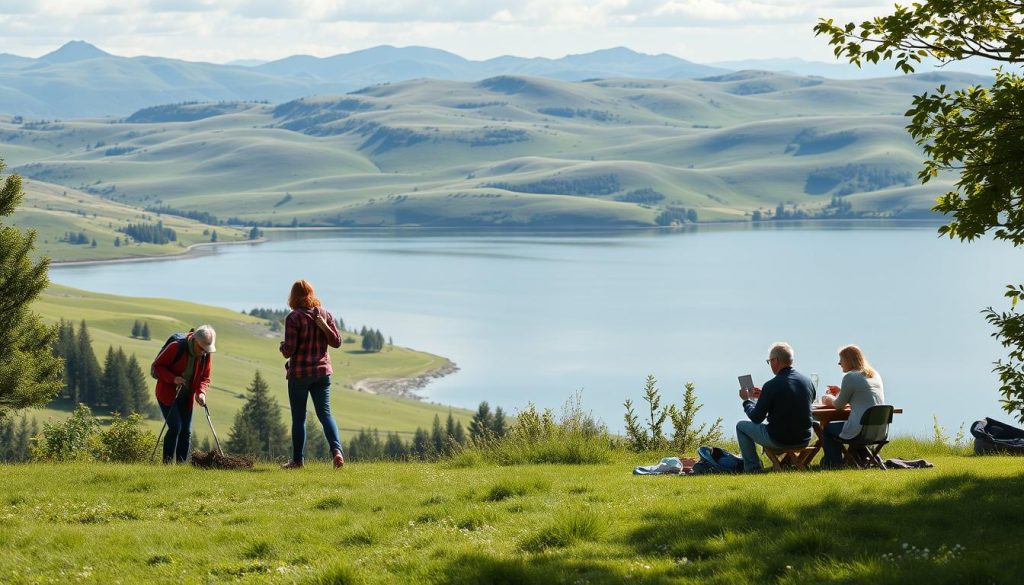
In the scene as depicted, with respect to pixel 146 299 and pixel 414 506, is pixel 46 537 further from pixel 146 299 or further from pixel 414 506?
pixel 146 299

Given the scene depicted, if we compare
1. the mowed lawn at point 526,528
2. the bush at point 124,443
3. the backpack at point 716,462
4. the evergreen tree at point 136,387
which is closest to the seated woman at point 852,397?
the mowed lawn at point 526,528

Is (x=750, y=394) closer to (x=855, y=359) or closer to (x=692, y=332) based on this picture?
(x=855, y=359)

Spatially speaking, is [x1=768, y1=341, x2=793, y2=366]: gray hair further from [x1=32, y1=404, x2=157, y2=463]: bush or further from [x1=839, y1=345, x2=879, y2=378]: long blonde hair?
[x1=32, y1=404, x2=157, y2=463]: bush

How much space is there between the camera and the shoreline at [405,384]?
13462cm

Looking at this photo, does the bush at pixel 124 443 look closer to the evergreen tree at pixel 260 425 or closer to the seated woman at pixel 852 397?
the seated woman at pixel 852 397

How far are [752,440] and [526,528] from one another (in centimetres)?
438

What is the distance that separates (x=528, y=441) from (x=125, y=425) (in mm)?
7209

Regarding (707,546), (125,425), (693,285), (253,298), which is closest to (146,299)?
(253,298)

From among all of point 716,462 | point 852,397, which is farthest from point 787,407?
point 716,462

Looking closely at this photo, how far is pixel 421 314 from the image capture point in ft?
580

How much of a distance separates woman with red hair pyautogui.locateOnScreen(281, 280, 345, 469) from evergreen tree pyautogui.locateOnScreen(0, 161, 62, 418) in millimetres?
4721

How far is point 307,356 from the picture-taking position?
43.1 ft

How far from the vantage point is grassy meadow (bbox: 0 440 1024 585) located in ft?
23.0

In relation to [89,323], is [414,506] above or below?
above
